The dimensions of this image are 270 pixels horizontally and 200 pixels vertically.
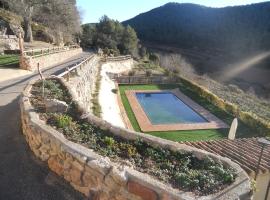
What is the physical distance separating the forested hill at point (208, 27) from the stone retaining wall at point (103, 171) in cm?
7363

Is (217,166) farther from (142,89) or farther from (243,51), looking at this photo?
(243,51)

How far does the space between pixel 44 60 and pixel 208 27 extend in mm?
79810

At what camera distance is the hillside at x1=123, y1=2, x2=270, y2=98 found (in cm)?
6562

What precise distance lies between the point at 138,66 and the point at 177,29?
6034cm

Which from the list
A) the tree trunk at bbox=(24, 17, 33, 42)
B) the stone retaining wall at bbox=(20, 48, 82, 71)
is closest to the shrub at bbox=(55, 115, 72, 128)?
the stone retaining wall at bbox=(20, 48, 82, 71)

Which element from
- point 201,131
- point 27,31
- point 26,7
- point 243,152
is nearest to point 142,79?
point 27,31

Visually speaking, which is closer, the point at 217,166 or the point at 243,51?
→ the point at 217,166

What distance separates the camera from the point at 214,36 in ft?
293

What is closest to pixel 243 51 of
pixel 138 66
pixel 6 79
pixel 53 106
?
pixel 138 66

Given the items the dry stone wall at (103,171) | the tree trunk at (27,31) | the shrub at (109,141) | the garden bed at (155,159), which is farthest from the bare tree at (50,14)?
the shrub at (109,141)

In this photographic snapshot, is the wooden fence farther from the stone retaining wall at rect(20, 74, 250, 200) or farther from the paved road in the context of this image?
the stone retaining wall at rect(20, 74, 250, 200)

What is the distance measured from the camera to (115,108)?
22.0 meters

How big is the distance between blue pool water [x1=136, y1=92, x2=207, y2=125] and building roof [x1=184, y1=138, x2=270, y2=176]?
28.4 feet

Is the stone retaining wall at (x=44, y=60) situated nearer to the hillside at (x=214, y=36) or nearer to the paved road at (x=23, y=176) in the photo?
the paved road at (x=23, y=176)
